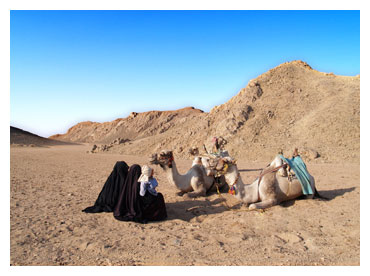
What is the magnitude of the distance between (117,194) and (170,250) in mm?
2502

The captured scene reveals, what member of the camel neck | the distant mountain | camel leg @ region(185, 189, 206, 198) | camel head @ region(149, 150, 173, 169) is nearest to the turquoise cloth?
the camel neck

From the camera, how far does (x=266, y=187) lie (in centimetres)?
640

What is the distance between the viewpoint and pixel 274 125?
21.2 meters

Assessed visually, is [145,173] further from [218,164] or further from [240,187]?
[240,187]

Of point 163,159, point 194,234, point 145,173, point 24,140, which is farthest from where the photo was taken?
point 24,140

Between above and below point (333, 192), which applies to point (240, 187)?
above

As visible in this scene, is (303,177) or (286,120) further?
(286,120)

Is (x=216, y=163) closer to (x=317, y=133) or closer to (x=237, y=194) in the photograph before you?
(x=237, y=194)

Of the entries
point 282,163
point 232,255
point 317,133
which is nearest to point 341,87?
point 317,133

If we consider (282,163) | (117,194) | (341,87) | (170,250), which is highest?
(341,87)

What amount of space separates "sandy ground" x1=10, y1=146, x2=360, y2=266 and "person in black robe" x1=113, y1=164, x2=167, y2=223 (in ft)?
0.62

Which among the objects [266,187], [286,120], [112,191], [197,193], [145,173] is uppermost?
[286,120]

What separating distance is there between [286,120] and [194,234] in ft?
61.0

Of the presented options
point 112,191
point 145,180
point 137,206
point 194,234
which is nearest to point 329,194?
point 194,234
